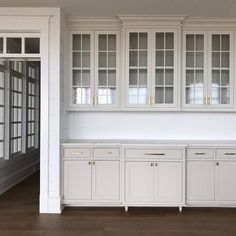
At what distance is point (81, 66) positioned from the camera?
458 centimetres

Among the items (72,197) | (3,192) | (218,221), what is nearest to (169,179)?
(218,221)

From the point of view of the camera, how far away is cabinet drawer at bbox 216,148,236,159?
425 centimetres

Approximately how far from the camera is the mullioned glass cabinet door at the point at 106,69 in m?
4.55

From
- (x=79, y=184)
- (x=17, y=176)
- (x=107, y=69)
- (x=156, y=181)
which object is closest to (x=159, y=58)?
(x=107, y=69)

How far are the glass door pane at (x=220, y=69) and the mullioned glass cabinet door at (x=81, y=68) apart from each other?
1756 mm

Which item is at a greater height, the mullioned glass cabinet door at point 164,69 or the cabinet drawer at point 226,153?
the mullioned glass cabinet door at point 164,69

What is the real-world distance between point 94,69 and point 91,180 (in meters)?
1.56

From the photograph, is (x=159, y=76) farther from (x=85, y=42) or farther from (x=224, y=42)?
(x=85, y=42)

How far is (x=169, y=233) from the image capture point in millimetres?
3461

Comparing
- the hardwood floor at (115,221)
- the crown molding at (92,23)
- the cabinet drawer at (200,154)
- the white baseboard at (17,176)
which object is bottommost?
the hardwood floor at (115,221)

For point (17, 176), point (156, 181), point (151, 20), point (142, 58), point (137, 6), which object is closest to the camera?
point (137, 6)

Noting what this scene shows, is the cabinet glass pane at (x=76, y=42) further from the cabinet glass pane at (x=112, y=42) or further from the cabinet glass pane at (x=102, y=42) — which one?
the cabinet glass pane at (x=112, y=42)

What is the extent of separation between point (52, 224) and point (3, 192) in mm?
Result: 1934

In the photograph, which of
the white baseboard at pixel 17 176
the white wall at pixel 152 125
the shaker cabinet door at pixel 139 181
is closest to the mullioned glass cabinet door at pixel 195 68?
the white wall at pixel 152 125
